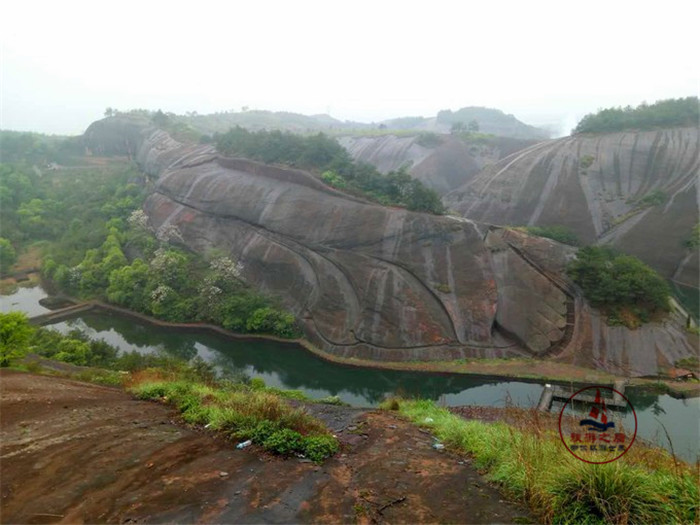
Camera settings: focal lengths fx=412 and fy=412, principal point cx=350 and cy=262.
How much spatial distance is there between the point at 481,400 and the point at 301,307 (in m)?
11.2

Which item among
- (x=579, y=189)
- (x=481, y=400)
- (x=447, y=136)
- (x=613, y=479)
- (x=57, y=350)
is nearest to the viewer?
(x=613, y=479)

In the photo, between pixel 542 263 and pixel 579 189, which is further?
pixel 579 189

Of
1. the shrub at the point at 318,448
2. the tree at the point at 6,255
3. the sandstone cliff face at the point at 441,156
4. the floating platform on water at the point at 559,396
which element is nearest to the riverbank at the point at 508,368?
the floating platform on water at the point at 559,396

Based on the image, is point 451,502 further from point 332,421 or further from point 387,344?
point 387,344

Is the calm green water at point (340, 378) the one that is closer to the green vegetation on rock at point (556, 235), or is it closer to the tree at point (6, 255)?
the tree at point (6, 255)

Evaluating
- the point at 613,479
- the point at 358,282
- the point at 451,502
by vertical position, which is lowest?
the point at 358,282

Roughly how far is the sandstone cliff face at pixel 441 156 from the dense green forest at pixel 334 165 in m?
16.5

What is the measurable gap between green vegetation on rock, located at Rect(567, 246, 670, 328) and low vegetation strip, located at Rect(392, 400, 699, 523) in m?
18.6

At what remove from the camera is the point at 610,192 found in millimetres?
37750

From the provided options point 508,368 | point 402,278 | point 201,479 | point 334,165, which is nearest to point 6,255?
point 334,165

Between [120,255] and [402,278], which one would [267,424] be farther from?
[120,255]

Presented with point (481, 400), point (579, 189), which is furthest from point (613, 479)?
point (579, 189)

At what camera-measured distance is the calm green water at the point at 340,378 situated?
54.3 ft

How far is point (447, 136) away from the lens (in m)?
55.8
